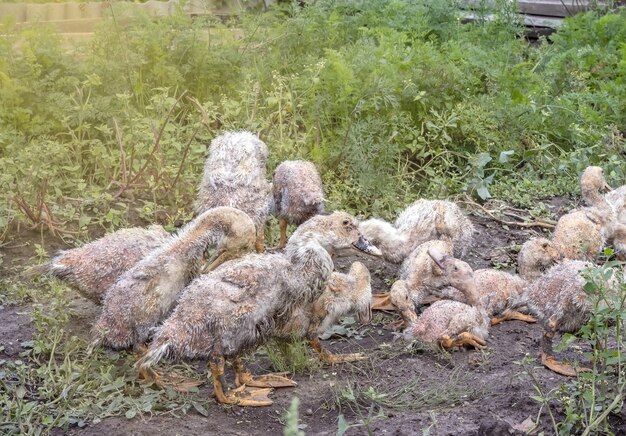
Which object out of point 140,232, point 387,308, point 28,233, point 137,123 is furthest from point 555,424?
point 137,123

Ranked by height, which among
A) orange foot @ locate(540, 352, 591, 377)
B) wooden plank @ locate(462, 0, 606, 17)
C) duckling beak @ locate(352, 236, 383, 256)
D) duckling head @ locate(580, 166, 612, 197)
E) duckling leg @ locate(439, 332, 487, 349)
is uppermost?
wooden plank @ locate(462, 0, 606, 17)

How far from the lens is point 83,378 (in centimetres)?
549

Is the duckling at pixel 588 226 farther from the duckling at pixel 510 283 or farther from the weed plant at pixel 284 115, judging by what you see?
the weed plant at pixel 284 115

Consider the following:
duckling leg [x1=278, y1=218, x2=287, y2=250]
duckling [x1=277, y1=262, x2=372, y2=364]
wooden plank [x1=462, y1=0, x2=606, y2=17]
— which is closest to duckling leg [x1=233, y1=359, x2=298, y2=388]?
duckling [x1=277, y1=262, x2=372, y2=364]

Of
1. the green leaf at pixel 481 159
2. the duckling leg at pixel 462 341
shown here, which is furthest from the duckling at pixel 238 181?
the green leaf at pixel 481 159

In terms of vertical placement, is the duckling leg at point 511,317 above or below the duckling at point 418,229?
below

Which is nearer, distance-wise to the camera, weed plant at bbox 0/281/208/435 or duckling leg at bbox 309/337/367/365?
weed plant at bbox 0/281/208/435

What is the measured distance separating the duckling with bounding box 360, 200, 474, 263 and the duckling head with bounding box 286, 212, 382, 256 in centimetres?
53

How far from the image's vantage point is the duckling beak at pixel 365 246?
21.6 feet

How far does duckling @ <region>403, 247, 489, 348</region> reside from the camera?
20.1 feet

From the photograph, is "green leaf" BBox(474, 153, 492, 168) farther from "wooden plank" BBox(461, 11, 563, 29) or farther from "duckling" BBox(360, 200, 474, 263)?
"wooden plank" BBox(461, 11, 563, 29)

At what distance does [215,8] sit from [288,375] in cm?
701

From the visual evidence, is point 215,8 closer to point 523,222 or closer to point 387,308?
point 523,222

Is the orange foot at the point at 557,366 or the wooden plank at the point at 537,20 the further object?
the wooden plank at the point at 537,20
